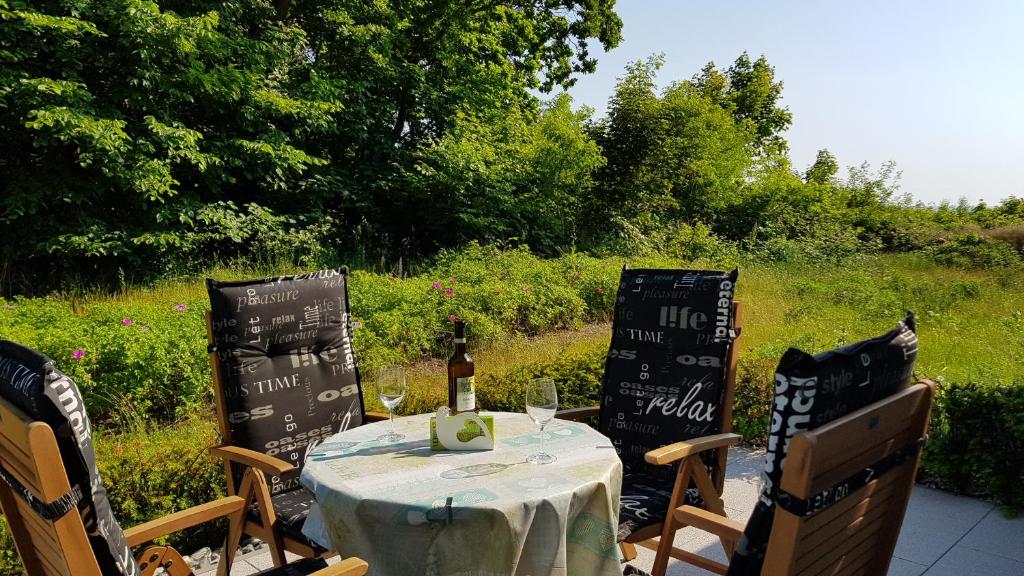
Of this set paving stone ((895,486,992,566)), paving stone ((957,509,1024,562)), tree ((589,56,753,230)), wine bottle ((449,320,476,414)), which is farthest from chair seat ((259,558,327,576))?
tree ((589,56,753,230))

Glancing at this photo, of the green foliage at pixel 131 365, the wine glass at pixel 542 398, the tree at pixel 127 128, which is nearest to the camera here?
the wine glass at pixel 542 398

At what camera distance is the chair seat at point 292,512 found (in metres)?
2.21

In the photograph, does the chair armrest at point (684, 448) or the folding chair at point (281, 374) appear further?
the folding chair at point (281, 374)

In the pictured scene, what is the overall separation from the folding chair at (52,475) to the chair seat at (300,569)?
1.70 feet

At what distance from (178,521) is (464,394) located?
3.00 ft

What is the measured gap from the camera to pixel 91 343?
14.2 ft

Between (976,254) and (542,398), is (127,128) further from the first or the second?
(976,254)

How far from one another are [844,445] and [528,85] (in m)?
14.6

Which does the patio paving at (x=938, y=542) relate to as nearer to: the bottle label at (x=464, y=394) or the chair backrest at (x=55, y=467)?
the bottle label at (x=464, y=394)

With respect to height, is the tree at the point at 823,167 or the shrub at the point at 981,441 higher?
the tree at the point at 823,167

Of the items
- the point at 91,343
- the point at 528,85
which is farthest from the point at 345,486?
the point at 528,85

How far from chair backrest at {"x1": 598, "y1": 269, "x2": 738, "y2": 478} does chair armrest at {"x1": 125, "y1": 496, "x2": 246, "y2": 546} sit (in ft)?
5.33

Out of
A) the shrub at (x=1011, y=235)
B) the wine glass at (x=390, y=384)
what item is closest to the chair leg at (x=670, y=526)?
the wine glass at (x=390, y=384)

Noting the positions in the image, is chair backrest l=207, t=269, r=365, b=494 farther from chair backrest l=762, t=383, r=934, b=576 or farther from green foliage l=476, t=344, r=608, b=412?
chair backrest l=762, t=383, r=934, b=576
